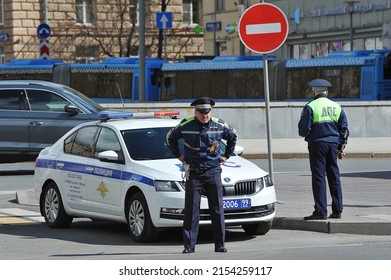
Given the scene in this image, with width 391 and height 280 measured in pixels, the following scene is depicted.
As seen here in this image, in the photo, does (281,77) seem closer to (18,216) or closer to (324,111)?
(18,216)

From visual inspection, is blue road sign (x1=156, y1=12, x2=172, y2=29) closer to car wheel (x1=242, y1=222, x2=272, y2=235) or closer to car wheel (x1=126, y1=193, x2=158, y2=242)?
car wheel (x1=242, y1=222, x2=272, y2=235)

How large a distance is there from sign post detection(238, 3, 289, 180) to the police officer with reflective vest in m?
1.78

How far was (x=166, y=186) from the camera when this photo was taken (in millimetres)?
13859

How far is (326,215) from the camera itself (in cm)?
1486

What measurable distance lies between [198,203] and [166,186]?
1.06m

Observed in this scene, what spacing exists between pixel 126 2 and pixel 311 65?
21.5 metres

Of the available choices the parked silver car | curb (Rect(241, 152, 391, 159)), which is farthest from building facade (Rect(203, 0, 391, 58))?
the parked silver car

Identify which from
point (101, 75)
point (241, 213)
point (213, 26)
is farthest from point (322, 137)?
point (213, 26)

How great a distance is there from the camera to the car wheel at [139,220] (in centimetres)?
1400

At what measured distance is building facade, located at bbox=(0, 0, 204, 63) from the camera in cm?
7075

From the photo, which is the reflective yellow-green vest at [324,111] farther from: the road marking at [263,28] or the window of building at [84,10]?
the window of building at [84,10]

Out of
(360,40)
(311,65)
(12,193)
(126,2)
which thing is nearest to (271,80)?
(311,65)

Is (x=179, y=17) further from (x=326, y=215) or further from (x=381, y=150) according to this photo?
(x=326, y=215)

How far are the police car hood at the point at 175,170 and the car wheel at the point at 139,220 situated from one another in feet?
0.99
